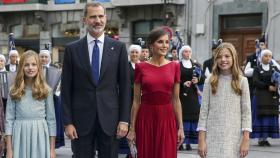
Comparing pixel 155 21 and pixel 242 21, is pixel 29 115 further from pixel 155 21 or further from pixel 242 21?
pixel 155 21

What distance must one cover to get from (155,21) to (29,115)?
19.6m

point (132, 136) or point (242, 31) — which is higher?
point (242, 31)

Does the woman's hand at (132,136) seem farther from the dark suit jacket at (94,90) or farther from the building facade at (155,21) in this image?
the building facade at (155,21)

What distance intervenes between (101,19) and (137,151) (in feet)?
4.72

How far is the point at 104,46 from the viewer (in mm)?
5922

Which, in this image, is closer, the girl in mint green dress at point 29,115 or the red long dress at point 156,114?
the red long dress at point 156,114

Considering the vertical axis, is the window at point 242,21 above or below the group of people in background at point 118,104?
above

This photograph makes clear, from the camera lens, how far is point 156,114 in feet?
21.1

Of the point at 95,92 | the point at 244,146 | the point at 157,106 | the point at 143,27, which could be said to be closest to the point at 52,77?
the point at 157,106

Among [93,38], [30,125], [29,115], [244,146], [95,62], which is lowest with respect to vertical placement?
[244,146]

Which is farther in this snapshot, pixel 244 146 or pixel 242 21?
pixel 242 21

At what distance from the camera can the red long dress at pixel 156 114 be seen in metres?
6.36

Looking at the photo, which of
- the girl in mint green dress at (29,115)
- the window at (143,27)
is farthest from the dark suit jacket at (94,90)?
the window at (143,27)

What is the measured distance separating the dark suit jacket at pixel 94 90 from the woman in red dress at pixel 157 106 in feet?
1.58
